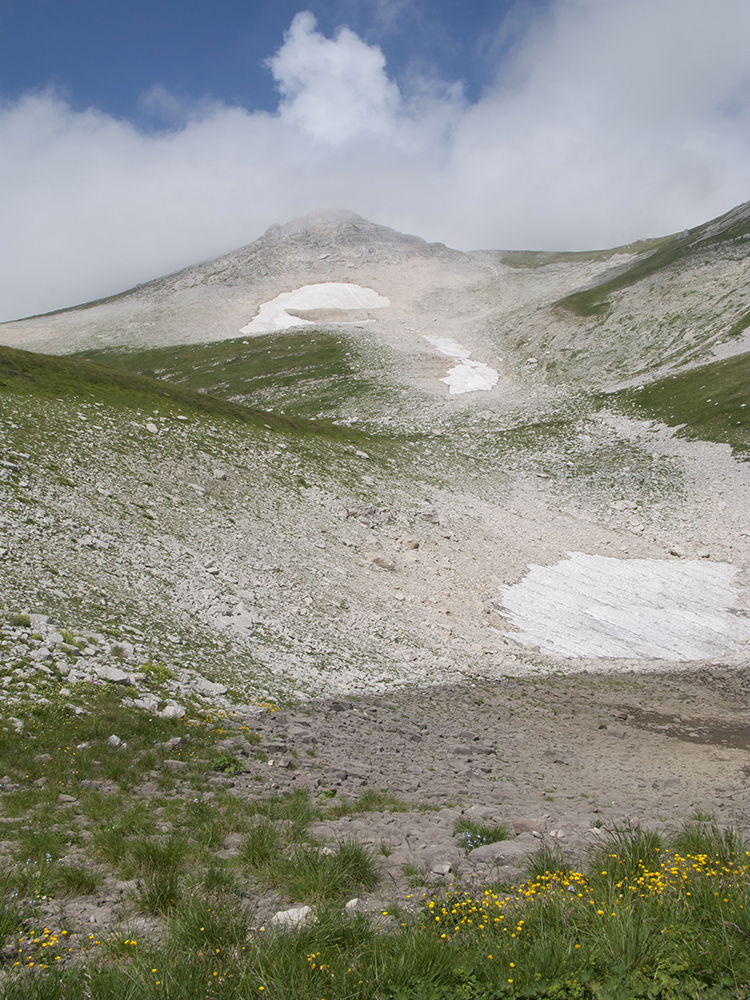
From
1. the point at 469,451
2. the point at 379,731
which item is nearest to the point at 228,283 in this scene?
the point at 469,451

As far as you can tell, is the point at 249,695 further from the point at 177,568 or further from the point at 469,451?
the point at 469,451

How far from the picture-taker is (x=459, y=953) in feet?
17.6

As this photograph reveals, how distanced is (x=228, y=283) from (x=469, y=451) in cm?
11022

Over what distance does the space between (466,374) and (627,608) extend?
56.9 m

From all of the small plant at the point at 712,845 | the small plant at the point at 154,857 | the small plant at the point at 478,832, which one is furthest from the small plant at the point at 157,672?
the small plant at the point at 712,845

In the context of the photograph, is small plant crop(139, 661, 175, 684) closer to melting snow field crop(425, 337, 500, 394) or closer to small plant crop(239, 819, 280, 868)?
small plant crop(239, 819, 280, 868)

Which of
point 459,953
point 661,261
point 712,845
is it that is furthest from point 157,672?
point 661,261

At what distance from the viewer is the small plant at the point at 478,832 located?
8703 mm

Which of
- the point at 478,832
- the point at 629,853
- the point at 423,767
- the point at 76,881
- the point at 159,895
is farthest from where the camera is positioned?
the point at 423,767

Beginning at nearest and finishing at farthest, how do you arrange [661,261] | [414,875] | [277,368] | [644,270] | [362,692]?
[414,875] < [362,692] < [277,368] < [644,270] < [661,261]

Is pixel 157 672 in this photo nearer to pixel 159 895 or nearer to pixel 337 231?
pixel 159 895

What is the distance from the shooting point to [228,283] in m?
141

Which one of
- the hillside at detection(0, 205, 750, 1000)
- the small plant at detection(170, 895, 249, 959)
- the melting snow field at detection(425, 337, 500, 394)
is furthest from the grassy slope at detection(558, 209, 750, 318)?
the small plant at detection(170, 895, 249, 959)

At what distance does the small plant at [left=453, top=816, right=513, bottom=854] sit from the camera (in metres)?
8.70
